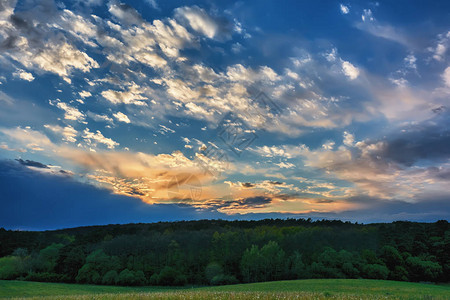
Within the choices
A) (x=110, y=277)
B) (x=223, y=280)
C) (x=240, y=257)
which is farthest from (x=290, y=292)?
(x=110, y=277)

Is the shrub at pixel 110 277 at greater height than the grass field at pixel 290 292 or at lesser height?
lesser

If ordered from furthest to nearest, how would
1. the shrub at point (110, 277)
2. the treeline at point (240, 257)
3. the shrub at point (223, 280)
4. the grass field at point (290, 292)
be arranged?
1. the shrub at point (110, 277)
2. the shrub at point (223, 280)
3. the treeline at point (240, 257)
4. the grass field at point (290, 292)

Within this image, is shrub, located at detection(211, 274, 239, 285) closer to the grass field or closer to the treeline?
the treeline

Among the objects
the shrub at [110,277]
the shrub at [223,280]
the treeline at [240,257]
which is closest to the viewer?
the treeline at [240,257]

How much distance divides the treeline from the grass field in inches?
1130

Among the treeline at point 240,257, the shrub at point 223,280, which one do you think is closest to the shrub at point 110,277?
the treeline at point 240,257

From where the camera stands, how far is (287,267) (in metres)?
96.8

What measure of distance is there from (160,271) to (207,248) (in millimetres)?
19284

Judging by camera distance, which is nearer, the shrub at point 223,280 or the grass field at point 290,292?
the grass field at point 290,292

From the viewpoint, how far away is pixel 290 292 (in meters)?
17.4

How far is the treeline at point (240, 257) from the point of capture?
95.4 metres

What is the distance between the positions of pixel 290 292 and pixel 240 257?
95261 mm

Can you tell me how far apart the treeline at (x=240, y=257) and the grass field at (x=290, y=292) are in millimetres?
28698

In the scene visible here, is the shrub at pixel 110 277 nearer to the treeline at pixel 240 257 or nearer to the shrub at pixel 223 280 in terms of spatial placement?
the treeline at pixel 240 257
